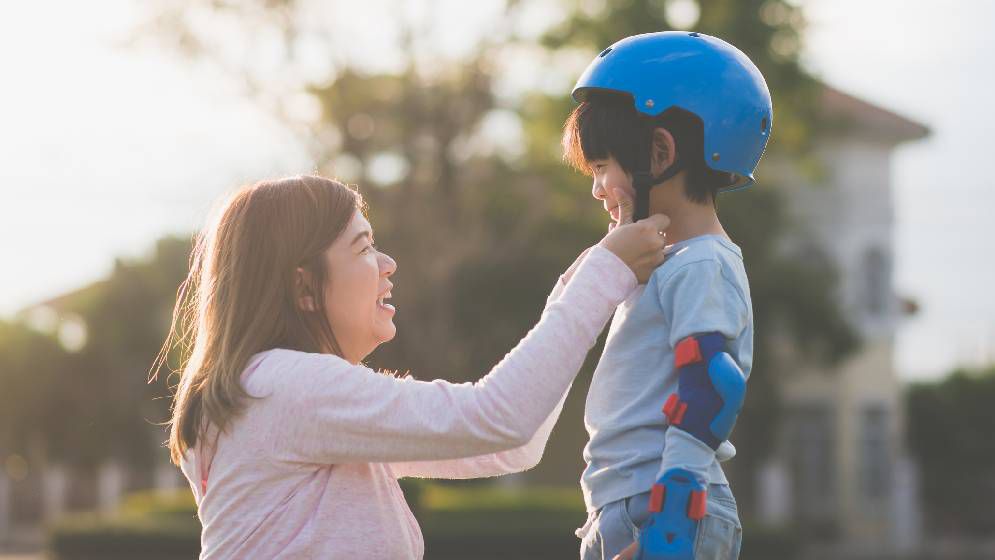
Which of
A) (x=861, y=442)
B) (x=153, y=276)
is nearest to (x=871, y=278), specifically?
(x=861, y=442)

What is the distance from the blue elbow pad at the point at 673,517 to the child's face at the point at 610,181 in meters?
0.65

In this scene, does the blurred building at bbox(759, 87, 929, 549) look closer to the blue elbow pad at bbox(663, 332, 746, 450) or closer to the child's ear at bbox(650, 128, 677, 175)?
the child's ear at bbox(650, 128, 677, 175)

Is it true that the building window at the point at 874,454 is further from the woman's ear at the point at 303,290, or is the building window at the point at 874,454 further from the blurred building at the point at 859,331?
the woman's ear at the point at 303,290

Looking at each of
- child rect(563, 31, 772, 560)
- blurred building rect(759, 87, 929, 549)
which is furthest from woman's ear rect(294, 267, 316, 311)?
blurred building rect(759, 87, 929, 549)

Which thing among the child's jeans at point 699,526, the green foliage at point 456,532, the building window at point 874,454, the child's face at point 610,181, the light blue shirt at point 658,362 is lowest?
the building window at point 874,454

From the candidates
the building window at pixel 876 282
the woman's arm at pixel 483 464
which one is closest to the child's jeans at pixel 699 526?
the woman's arm at pixel 483 464

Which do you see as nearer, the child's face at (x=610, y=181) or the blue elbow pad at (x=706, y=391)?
the blue elbow pad at (x=706, y=391)

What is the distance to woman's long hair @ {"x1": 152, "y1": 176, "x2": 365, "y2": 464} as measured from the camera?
9.40ft

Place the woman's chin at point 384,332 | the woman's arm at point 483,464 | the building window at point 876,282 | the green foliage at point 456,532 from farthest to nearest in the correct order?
the building window at point 876,282 < the green foliage at point 456,532 < the woman's arm at point 483,464 < the woman's chin at point 384,332

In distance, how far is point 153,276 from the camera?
3128 centimetres

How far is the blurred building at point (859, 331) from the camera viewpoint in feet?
94.1

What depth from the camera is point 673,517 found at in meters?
2.55

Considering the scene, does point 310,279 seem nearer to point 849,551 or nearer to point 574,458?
point 849,551

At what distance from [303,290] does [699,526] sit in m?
0.99
